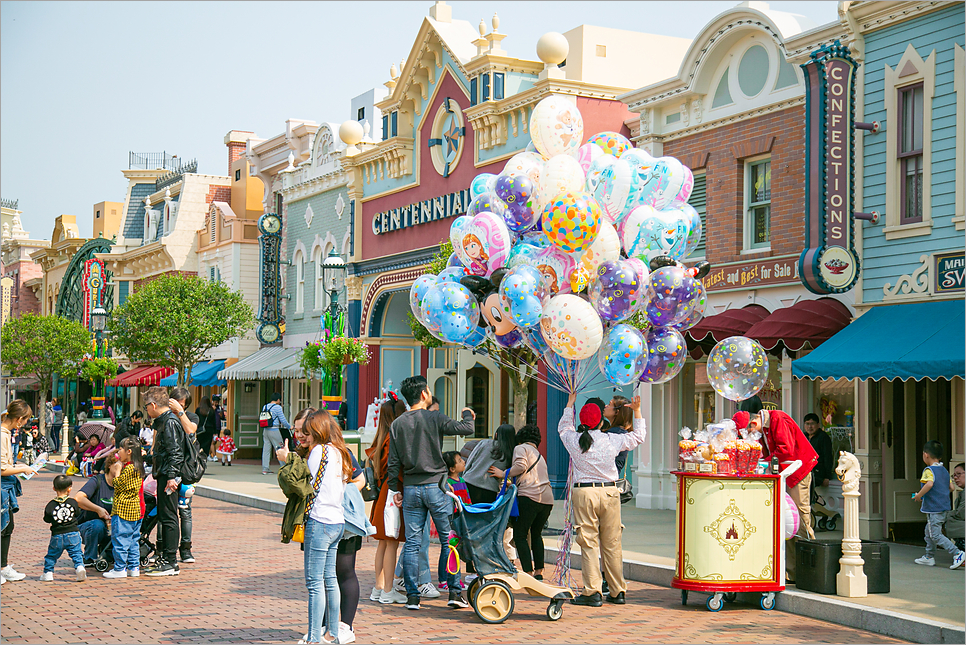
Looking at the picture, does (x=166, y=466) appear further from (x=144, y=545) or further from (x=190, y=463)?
(x=144, y=545)

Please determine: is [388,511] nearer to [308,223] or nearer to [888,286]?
[888,286]

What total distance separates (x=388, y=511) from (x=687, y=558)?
2.55 m

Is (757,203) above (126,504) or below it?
above

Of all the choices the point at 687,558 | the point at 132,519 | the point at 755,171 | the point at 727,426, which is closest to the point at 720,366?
the point at 727,426

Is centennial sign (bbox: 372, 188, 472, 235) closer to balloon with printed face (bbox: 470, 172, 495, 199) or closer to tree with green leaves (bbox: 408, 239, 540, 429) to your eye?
tree with green leaves (bbox: 408, 239, 540, 429)

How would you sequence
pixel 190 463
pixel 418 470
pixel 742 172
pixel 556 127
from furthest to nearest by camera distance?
pixel 742 172, pixel 190 463, pixel 556 127, pixel 418 470

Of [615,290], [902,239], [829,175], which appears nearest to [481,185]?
[615,290]

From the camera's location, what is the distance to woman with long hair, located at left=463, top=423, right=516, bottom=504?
10086 mm

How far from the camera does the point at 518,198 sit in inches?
385

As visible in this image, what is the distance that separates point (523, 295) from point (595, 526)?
2048mm

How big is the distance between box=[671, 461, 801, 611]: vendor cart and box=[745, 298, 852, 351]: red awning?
13.9 feet

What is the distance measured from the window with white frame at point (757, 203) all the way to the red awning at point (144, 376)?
24233mm

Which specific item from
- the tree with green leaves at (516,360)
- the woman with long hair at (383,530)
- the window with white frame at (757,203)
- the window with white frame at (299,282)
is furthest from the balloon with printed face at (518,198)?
the window with white frame at (299,282)

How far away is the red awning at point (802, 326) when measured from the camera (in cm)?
1316
